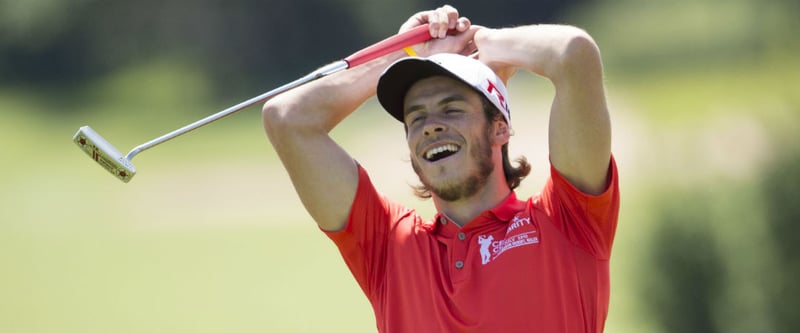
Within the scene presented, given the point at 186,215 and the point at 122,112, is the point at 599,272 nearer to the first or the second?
the point at 186,215

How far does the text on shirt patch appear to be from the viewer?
8.39 feet

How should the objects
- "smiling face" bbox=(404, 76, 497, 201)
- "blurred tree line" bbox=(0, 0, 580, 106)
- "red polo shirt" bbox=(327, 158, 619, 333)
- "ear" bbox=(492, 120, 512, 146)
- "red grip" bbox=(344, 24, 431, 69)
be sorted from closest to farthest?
"red polo shirt" bbox=(327, 158, 619, 333) < "smiling face" bbox=(404, 76, 497, 201) < "ear" bbox=(492, 120, 512, 146) < "red grip" bbox=(344, 24, 431, 69) < "blurred tree line" bbox=(0, 0, 580, 106)

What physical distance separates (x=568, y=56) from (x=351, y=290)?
3.14 m

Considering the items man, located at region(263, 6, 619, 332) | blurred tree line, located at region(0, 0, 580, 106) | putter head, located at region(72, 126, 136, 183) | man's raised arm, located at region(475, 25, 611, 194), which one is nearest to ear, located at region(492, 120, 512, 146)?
man, located at region(263, 6, 619, 332)

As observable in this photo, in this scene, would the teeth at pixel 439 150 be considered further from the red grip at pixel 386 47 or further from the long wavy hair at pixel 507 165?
the red grip at pixel 386 47

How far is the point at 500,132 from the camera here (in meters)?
2.79

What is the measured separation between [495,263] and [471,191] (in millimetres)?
233

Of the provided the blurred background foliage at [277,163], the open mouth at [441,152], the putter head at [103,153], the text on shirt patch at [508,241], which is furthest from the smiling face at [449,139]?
the blurred background foliage at [277,163]

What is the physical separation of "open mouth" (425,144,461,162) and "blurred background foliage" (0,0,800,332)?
2.61 meters

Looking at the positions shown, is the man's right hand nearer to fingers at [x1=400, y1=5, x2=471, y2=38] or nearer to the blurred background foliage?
fingers at [x1=400, y1=5, x2=471, y2=38]

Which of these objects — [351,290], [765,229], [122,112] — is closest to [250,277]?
[351,290]

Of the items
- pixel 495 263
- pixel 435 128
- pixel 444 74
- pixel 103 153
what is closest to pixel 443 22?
pixel 444 74

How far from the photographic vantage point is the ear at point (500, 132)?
277cm

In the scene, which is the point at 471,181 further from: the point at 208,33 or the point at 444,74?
the point at 208,33
